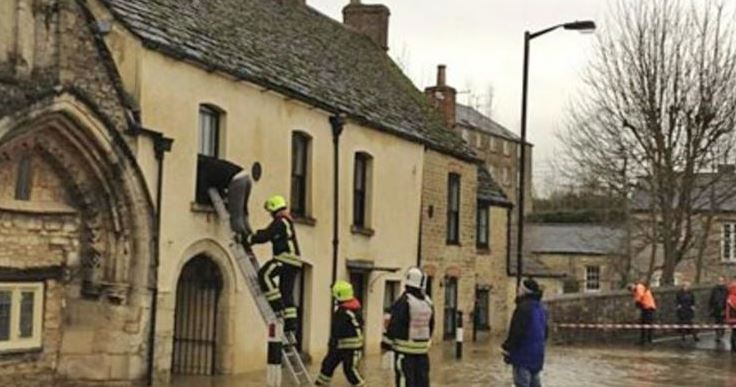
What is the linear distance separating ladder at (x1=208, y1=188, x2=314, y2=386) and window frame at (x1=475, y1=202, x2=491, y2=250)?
14.6 m

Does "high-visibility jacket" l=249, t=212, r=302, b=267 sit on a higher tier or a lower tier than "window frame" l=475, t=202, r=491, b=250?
lower

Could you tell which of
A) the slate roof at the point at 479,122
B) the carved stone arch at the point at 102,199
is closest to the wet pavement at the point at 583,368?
the carved stone arch at the point at 102,199

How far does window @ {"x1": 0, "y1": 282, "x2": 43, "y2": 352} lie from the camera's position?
15.7 meters

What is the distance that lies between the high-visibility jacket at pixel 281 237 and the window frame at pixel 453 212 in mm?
12784

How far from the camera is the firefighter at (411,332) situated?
46.1 feet

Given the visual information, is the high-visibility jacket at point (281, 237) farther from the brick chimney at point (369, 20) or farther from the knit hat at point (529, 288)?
the brick chimney at point (369, 20)

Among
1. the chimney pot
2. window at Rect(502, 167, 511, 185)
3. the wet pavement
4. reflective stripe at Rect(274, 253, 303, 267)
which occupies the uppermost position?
window at Rect(502, 167, 511, 185)

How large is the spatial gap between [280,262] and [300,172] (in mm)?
5270

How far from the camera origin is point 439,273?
29109mm

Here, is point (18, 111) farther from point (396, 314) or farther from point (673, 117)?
point (673, 117)

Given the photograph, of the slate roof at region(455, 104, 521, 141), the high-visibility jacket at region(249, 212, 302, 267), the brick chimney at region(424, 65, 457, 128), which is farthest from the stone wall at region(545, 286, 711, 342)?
the slate roof at region(455, 104, 521, 141)

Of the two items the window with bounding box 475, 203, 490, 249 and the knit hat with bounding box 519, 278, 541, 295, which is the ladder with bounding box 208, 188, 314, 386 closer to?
the knit hat with bounding box 519, 278, 541, 295

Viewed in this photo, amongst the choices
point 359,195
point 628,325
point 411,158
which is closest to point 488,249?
point 628,325

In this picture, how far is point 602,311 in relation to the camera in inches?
1297
